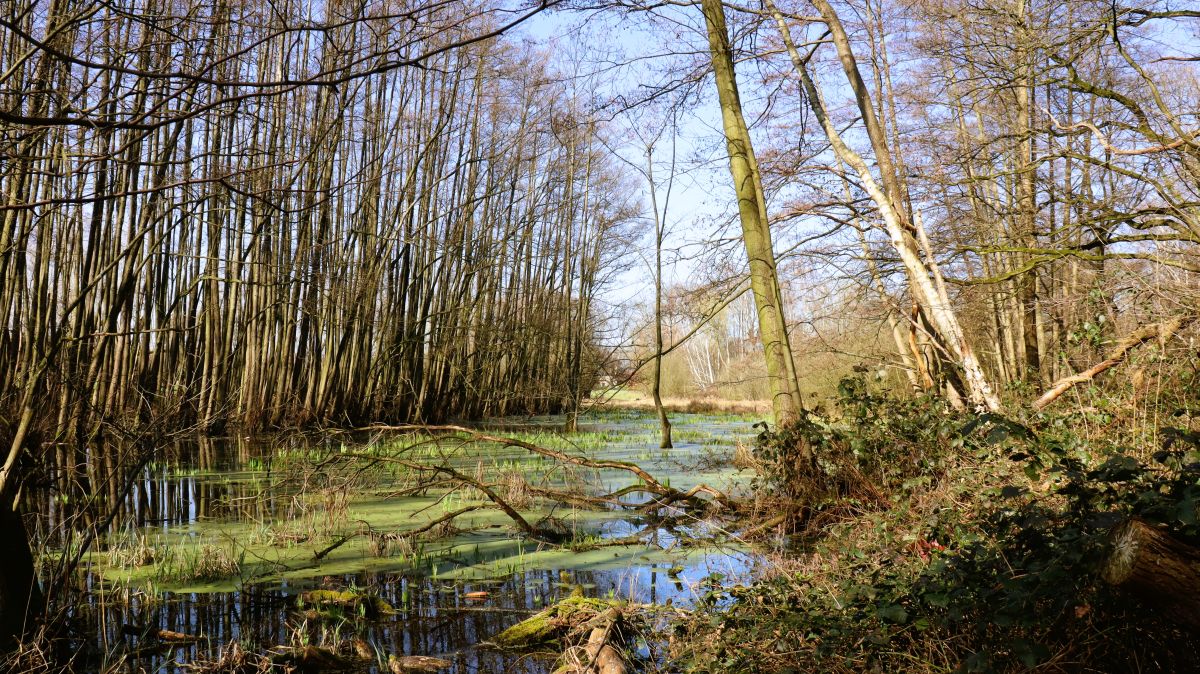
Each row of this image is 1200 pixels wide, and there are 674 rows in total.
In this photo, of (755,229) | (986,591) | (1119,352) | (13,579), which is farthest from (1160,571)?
(755,229)

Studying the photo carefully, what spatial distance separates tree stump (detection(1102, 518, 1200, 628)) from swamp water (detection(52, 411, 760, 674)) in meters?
1.85

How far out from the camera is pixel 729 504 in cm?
636

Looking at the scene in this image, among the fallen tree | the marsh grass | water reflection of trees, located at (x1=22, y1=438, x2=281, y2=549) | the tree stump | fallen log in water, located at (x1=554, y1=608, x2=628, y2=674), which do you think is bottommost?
fallen log in water, located at (x1=554, y1=608, x2=628, y2=674)

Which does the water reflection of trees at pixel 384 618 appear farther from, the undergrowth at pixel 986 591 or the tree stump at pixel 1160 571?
the tree stump at pixel 1160 571

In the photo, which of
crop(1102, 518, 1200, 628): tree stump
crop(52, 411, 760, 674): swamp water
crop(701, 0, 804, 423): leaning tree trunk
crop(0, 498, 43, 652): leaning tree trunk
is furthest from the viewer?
→ crop(701, 0, 804, 423): leaning tree trunk

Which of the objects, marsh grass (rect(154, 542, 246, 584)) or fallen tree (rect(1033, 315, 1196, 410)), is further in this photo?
fallen tree (rect(1033, 315, 1196, 410))

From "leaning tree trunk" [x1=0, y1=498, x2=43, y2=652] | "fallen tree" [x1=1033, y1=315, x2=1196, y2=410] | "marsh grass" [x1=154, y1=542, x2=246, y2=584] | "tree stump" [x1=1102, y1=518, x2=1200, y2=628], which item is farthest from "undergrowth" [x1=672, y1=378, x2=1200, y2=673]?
"marsh grass" [x1=154, y1=542, x2=246, y2=584]

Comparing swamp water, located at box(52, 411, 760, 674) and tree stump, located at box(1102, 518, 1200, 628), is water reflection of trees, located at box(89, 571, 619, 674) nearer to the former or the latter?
swamp water, located at box(52, 411, 760, 674)

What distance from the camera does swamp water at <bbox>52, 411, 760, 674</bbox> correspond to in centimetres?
371

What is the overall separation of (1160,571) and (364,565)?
428 cm

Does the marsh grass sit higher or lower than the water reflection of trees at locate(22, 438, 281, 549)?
lower

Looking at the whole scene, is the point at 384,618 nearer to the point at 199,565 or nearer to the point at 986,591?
the point at 199,565

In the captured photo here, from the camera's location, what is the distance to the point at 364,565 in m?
5.00

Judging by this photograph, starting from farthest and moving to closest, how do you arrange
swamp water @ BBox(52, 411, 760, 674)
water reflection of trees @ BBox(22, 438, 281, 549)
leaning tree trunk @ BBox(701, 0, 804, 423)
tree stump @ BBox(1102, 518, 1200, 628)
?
1. leaning tree trunk @ BBox(701, 0, 804, 423)
2. water reflection of trees @ BBox(22, 438, 281, 549)
3. swamp water @ BBox(52, 411, 760, 674)
4. tree stump @ BBox(1102, 518, 1200, 628)
